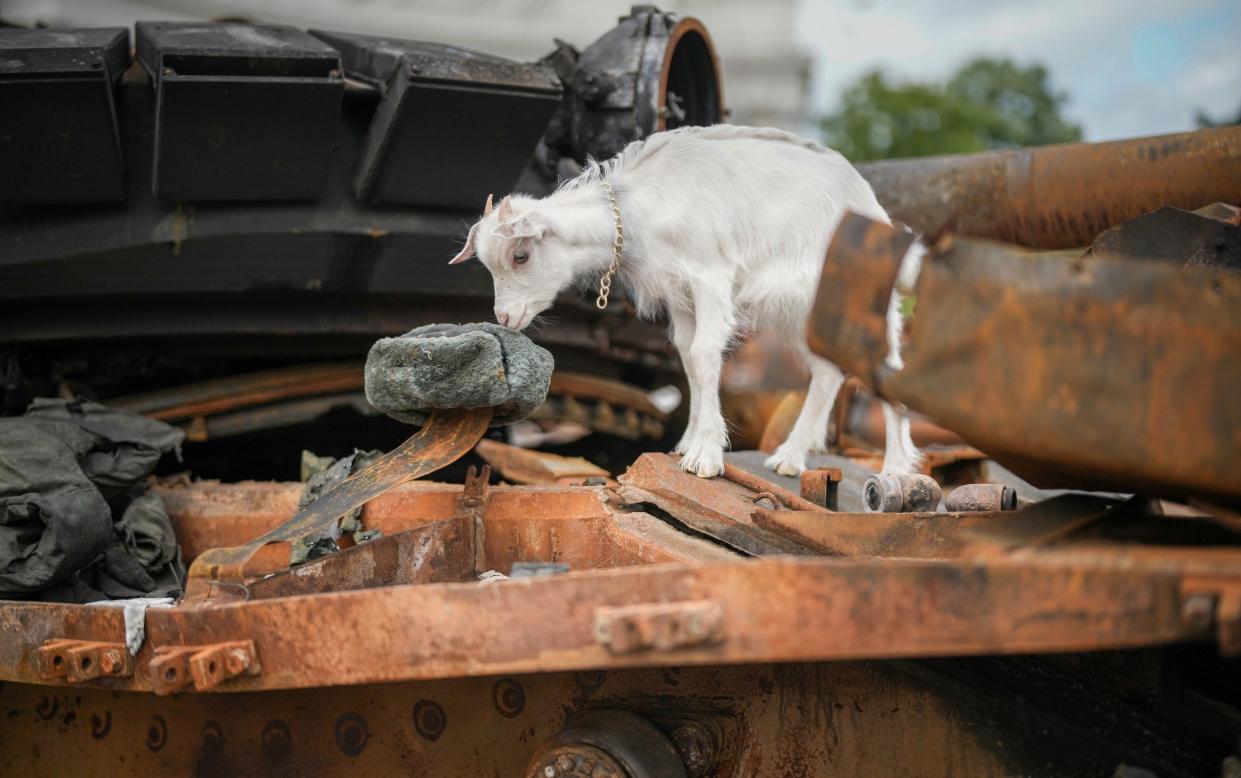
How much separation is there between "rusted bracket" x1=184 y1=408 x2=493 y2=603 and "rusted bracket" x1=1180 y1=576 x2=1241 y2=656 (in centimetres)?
178

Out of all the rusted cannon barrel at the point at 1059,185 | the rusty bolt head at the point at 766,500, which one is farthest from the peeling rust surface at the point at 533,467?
the rusted cannon barrel at the point at 1059,185

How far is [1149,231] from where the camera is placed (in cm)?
310

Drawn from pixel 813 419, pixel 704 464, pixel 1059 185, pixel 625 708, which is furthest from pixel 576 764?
pixel 1059 185

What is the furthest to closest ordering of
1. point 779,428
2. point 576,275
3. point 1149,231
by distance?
point 779,428
point 576,275
point 1149,231

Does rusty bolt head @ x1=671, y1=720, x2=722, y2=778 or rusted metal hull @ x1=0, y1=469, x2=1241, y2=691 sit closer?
rusted metal hull @ x1=0, y1=469, x2=1241, y2=691

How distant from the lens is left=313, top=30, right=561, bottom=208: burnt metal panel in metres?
4.18

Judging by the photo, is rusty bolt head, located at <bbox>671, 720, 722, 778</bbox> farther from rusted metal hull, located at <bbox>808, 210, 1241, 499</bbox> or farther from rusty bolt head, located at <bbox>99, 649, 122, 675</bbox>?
rusty bolt head, located at <bbox>99, 649, 122, 675</bbox>

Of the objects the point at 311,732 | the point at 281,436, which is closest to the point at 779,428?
the point at 281,436

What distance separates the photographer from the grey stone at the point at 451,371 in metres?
3.06

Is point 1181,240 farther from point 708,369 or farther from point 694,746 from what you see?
point 694,746

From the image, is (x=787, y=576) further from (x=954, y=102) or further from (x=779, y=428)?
(x=954, y=102)

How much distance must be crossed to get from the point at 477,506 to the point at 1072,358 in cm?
184

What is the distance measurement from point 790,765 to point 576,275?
1.70 meters

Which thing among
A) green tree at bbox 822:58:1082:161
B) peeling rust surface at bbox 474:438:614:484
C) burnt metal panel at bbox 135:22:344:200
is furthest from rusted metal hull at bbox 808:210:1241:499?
green tree at bbox 822:58:1082:161
